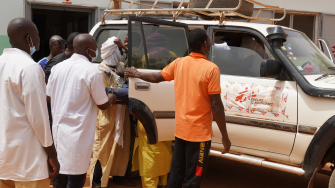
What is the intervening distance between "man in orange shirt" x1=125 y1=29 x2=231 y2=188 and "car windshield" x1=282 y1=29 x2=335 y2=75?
4.29ft

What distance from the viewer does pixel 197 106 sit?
9.80ft

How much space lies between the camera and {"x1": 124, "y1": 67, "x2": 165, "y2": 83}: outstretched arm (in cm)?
344

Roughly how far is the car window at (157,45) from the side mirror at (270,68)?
1.16m

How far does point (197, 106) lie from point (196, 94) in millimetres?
106

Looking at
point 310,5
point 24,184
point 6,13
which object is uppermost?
point 310,5

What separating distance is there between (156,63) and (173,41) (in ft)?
1.29

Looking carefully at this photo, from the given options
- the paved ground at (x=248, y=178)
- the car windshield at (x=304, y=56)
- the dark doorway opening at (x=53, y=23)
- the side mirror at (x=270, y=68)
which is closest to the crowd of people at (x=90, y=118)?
the paved ground at (x=248, y=178)

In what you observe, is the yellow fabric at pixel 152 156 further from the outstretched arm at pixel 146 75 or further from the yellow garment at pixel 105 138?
the outstretched arm at pixel 146 75

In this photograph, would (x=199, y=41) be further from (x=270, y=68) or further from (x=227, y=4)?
(x=227, y=4)

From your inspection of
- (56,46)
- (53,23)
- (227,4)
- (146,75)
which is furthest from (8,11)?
(146,75)

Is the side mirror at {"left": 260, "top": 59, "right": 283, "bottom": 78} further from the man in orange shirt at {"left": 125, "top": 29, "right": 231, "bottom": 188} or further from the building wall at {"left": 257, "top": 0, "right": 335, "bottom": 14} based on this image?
the building wall at {"left": 257, "top": 0, "right": 335, "bottom": 14}

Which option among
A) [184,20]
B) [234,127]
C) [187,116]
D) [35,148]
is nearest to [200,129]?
[187,116]

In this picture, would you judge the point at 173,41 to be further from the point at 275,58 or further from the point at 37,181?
the point at 37,181

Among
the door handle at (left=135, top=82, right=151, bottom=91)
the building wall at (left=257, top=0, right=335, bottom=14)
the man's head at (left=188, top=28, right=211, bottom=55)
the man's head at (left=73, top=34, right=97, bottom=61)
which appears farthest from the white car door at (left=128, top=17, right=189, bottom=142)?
the building wall at (left=257, top=0, right=335, bottom=14)
